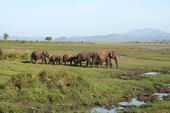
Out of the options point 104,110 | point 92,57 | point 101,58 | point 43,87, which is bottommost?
point 104,110

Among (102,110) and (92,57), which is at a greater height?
(92,57)

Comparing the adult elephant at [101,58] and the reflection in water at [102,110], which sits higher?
the adult elephant at [101,58]

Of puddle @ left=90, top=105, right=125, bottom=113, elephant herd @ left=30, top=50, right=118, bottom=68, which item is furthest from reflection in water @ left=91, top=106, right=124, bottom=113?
elephant herd @ left=30, top=50, right=118, bottom=68

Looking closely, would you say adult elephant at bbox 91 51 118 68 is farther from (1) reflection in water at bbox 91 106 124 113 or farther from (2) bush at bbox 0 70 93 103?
(1) reflection in water at bbox 91 106 124 113

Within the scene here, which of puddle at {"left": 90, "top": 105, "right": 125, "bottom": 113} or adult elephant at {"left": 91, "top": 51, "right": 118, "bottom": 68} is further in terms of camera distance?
adult elephant at {"left": 91, "top": 51, "right": 118, "bottom": 68}

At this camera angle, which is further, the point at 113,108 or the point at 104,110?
the point at 113,108

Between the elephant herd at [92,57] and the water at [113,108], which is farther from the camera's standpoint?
the elephant herd at [92,57]

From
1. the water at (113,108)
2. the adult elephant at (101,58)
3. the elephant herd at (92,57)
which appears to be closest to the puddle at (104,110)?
the water at (113,108)

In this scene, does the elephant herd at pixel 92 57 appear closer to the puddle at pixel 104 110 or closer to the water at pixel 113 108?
the water at pixel 113 108

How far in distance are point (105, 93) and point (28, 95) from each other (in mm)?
4222

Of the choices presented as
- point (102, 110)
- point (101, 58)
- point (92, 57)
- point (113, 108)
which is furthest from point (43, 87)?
point (101, 58)

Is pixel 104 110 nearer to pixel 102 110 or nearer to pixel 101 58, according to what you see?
pixel 102 110

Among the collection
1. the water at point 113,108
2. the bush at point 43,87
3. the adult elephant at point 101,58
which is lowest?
the water at point 113,108

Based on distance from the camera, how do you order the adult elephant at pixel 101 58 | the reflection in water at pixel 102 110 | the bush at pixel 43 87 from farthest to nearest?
the adult elephant at pixel 101 58
the bush at pixel 43 87
the reflection in water at pixel 102 110
